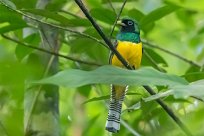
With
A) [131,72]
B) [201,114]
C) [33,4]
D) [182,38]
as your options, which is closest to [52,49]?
[33,4]

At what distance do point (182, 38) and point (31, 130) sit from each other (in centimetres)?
269

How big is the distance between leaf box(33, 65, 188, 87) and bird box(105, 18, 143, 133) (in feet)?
3.82

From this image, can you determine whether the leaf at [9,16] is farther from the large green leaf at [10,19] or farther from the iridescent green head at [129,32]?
the iridescent green head at [129,32]

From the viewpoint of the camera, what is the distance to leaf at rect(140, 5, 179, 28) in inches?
94.3

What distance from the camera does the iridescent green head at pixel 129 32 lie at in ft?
9.44

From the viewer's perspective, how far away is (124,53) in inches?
114

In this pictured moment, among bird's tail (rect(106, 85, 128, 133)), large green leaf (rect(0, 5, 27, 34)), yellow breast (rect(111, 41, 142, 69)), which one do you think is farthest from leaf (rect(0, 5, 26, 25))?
yellow breast (rect(111, 41, 142, 69))

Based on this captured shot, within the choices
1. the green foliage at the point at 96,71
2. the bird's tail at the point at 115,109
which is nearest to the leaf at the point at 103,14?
the green foliage at the point at 96,71

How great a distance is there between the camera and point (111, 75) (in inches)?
42.3

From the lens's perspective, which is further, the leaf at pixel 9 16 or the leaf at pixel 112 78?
the leaf at pixel 9 16

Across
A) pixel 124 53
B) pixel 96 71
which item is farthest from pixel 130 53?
pixel 96 71

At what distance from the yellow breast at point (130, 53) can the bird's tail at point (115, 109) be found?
0.15 m

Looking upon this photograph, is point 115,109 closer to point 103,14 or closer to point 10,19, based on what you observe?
point 103,14

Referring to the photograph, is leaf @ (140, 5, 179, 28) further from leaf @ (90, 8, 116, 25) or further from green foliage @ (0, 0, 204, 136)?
leaf @ (90, 8, 116, 25)
